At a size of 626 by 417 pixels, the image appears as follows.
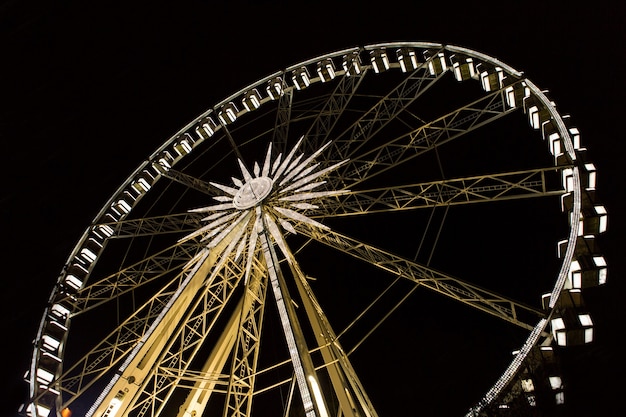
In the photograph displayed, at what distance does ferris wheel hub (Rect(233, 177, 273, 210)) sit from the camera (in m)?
11.6

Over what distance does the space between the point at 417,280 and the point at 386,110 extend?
523 centimetres

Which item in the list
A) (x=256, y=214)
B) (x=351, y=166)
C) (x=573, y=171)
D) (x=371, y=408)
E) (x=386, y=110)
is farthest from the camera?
(x=386, y=110)

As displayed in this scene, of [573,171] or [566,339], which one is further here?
[573,171]

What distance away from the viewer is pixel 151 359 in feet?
34.6

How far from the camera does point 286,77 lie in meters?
16.0

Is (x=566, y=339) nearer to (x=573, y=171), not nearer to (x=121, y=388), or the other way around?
(x=573, y=171)

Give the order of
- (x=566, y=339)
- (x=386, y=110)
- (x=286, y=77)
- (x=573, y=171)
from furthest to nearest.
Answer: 1. (x=286, y=77)
2. (x=386, y=110)
3. (x=573, y=171)
4. (x=566, y=339)

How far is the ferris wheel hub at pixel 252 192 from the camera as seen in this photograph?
38.1 ft

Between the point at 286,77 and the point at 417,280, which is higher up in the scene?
the point at 286,77

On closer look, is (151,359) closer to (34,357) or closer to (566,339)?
(34,357)

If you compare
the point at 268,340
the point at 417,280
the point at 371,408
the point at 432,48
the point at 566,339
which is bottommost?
the point at 268,340

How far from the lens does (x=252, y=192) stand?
12.0 m

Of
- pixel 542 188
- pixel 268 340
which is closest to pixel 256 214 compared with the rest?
pixel 542 188

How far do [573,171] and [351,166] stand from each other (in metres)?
4.74
